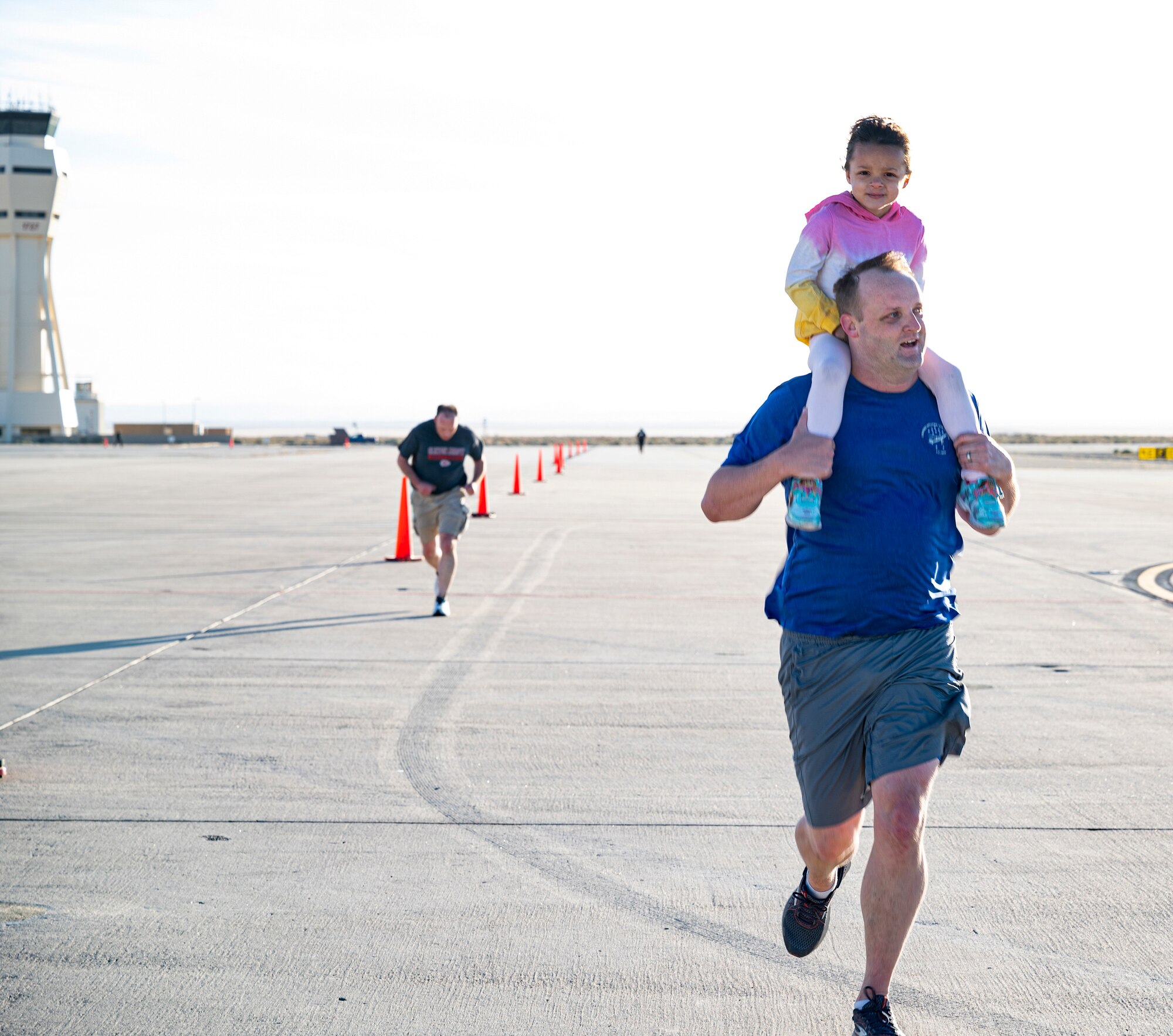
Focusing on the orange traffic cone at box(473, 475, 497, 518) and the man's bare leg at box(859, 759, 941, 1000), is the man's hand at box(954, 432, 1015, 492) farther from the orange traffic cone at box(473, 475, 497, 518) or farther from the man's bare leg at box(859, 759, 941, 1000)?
the orange traffic cone at box(473, 475, 497, 518)

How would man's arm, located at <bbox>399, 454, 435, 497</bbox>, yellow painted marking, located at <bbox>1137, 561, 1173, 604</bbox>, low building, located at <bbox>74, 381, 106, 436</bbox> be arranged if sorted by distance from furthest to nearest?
1. low building, located at <bbox>74, 381, 106, 436</bbox>
2. yellow painted marking, located at <bbox>1137, 561, 1173, 604</bbox>
3. man's arm, located at <bbox>399, 454, 435, 497</bbox>

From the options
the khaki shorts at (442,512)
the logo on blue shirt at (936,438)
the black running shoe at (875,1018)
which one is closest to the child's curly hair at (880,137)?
the logo on blue shirt at (936,438)

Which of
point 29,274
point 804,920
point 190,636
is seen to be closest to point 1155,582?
point 190,636

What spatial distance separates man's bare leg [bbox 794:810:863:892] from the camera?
3717 millimetres

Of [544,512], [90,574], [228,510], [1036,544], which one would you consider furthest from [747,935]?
[228,510]

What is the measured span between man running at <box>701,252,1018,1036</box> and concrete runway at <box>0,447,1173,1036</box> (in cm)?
79

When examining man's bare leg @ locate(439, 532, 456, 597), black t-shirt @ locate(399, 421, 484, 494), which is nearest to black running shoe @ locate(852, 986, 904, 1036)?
man's bare leg @ locate(439, 532, 456, 597)

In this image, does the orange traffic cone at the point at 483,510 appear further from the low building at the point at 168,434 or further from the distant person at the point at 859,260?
the low building at the point at 168,434

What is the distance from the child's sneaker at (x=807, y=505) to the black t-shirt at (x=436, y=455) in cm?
842

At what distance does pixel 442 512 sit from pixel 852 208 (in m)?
8.30

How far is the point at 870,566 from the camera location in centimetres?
364

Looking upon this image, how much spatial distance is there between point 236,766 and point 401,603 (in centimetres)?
590

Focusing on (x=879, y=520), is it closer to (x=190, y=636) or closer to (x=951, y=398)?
(x=951, y=398)

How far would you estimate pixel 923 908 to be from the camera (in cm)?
461
